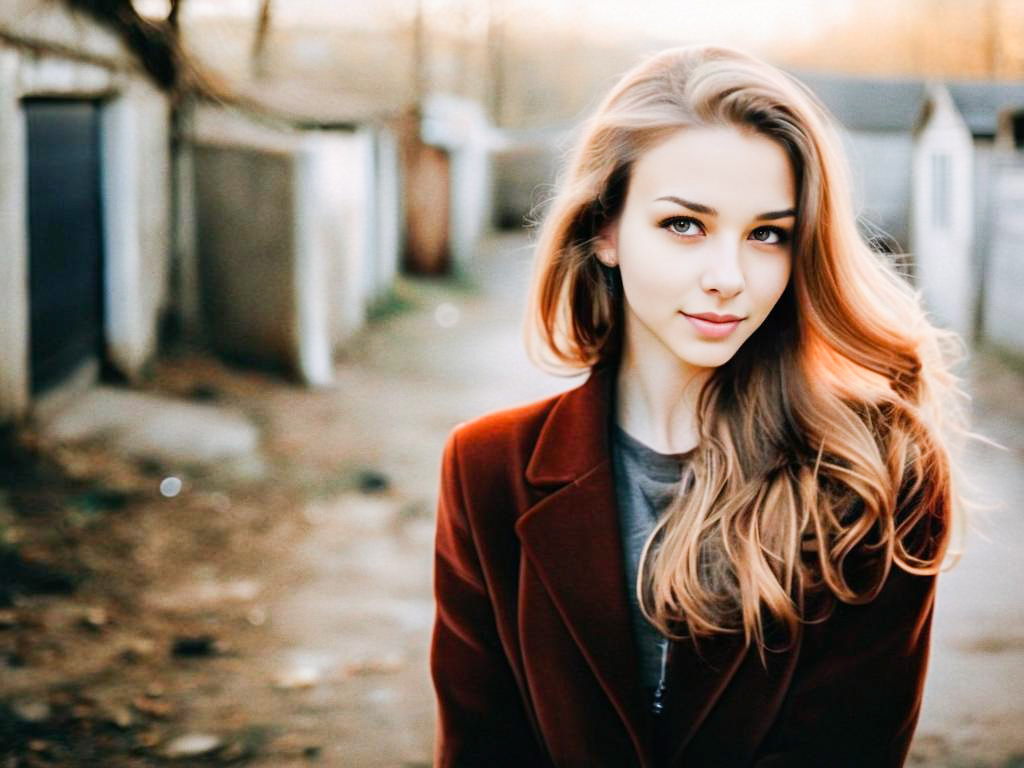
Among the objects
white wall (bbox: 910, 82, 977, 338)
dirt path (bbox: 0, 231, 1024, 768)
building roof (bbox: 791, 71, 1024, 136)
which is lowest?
dirt path (bbox: 0, 231, 1024, 768)

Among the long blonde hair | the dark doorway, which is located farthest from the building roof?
the long blonde hair

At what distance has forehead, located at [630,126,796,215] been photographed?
1.61 meters

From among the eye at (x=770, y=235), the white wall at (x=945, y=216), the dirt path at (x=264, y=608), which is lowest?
the dirt path at (x=264, y=608)

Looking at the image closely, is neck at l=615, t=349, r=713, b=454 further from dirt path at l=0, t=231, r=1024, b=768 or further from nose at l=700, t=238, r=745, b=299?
dirt path at l=0, t=231, r=1024, b=768

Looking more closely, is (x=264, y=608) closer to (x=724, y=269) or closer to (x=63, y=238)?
(x=63, y=238)

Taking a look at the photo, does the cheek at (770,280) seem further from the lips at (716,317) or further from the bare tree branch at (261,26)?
the bare tree branch at (261,26)

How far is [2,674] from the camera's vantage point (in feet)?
15.1

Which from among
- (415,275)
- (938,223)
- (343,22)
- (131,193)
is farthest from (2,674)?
(343,22)

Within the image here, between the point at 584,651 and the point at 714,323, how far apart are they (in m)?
0.50

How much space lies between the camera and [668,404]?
6.05 ft

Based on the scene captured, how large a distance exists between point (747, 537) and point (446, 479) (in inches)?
18.1

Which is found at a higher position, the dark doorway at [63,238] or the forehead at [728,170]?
the forehead at [728,170]

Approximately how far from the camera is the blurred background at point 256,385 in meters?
4.56

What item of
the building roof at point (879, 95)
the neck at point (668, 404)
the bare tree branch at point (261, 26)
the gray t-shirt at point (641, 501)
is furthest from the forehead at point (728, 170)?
the building roof at point (879, 95)
